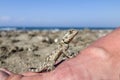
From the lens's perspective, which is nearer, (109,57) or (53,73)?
(109,57)

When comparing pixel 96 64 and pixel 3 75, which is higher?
pixel 96 64

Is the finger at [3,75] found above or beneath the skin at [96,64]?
beneath

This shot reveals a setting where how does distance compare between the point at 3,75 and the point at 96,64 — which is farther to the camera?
the point at 3,75

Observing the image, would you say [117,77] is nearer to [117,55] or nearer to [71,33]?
[117,55]

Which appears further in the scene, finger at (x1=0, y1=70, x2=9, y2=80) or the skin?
finger at (x1=0, y1=70, x2=9, y2=80)

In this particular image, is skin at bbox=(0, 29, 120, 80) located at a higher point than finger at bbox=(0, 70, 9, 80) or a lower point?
higher

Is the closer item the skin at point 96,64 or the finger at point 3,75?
the skin at point 96,64

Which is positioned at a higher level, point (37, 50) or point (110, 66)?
point (110, 66)

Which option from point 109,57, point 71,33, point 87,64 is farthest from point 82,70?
point 71,33
